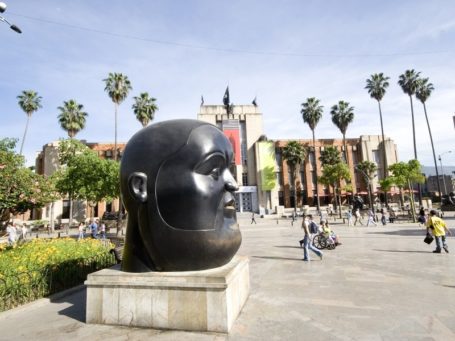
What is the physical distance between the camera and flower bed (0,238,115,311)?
6577 millimetres

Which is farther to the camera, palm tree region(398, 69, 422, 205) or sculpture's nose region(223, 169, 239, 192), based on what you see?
palm tree region(398, 69, 422, 205)

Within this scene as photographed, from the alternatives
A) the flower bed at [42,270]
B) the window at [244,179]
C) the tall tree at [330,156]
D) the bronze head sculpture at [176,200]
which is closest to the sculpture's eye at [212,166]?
the bronze head sculpture at [176,200]

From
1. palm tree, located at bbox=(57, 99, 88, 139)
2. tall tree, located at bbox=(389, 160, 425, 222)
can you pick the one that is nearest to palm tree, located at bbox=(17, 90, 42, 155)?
palm tree, located at bbox=(57, 99, 88, 139)

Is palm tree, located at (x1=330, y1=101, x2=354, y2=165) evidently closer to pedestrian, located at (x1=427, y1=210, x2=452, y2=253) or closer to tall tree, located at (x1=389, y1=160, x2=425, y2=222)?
tall tree, located at (x1=389, y1=160, x2=425, y2=222)

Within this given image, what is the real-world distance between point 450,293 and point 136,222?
6984mm

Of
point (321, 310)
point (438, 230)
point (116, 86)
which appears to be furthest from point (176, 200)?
point (116, 86)

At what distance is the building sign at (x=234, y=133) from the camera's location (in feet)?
167

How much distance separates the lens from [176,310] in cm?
483

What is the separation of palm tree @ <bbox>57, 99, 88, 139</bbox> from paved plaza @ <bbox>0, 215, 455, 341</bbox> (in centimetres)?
4219

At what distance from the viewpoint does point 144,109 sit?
4094cm

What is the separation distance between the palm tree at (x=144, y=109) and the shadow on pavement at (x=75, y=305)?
35.8m

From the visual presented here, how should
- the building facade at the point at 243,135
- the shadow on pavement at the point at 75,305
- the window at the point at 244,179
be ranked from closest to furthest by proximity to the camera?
the shadow on pavement at the point at 75,305 < the building facade at the point at 243,135 < the window at the point at 244,179

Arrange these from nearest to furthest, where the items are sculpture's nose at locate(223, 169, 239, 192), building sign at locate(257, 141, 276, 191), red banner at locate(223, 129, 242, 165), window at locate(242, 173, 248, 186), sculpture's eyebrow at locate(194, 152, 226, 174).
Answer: sculpture's eyebrow at locate(194, 152, 226, 174)
sculpture's nose at locate(223, 169, 239, 192)
building sign at locate(257, 141, 276, 191)
red banner at locate(223, 129, 242, 165)
window at locate(242, 173, 248, 186)

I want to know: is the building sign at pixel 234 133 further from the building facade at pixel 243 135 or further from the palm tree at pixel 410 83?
the palm tree at pixel 410 83
